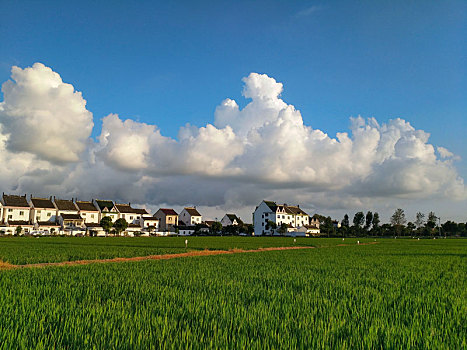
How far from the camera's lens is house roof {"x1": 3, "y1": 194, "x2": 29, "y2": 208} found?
116 m

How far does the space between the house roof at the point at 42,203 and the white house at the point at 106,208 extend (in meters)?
17.6

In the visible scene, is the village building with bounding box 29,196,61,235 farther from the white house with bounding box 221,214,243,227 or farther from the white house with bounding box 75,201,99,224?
the white house with bounding box 221,214,243,227

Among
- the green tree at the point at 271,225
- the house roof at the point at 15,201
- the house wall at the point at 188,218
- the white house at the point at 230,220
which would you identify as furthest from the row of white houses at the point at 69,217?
the green tree at the point at 271,225

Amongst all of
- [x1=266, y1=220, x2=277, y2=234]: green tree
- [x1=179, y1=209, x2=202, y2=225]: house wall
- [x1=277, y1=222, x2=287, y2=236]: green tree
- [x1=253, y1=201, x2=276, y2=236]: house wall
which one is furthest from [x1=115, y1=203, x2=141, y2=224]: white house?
[x1=277, y1=222, x2=287, y2=236]: green tree

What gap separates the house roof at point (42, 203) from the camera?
121m

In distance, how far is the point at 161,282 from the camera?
43.3 feet

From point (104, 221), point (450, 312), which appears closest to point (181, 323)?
point (450, 312)

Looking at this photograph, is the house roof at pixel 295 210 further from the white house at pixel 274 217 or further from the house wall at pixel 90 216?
the house wall at pixel 90 216

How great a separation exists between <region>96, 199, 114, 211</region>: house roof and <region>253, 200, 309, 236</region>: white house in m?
65.6

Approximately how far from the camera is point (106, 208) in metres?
138

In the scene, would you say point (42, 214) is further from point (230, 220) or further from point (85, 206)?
point (230, 220)

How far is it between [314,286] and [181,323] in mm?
7193

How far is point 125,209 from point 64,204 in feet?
86.5

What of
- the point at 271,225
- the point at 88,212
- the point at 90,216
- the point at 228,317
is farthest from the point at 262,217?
the point at 228,317
